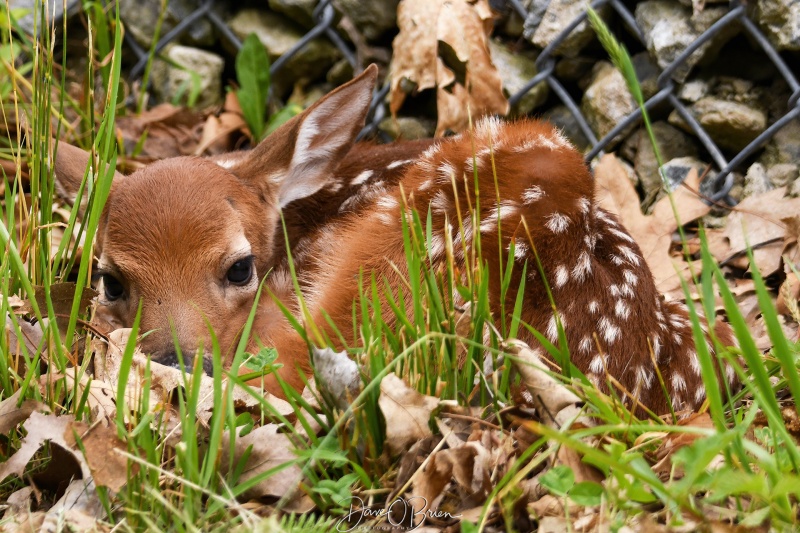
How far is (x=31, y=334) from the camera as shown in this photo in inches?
102

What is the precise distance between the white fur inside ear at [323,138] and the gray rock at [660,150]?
1.39m

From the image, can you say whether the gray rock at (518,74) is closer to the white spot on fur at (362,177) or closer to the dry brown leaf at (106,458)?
the white spot on fur at (362,177)

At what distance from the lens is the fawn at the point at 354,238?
2.59m

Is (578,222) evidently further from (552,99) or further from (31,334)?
(552,99)

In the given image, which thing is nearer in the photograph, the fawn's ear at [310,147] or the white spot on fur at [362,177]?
the fawn's ear at [310,147]

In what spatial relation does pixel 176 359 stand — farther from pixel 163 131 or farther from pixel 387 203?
pixel 163 131

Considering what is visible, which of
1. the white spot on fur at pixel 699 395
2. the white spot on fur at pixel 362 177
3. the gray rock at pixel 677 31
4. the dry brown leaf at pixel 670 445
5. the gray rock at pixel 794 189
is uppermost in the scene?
the gray rock at pixel 677 31

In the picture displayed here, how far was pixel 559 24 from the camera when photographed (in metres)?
4.20

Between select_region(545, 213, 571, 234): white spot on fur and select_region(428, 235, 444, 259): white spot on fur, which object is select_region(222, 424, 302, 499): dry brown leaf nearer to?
select_region(428, 235, 444, 259): white spot on fur

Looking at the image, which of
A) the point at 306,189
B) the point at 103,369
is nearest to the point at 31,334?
the point at 103,369

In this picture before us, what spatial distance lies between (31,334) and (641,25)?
2.82 meters

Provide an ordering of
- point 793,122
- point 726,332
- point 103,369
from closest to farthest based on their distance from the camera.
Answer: point 103,369
point 726,332
point 793,122

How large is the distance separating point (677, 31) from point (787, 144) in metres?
0.65
